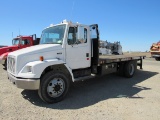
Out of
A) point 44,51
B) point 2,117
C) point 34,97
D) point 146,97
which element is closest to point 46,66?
point 44,51

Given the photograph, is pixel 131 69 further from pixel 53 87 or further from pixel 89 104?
pixel 53 87

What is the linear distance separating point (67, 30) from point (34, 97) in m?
2.58

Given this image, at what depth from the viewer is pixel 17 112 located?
514cm

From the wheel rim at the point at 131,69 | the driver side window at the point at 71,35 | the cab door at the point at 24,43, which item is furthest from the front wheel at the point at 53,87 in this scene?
the cab door at the point at 24,43

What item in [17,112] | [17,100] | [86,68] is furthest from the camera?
[86,68]

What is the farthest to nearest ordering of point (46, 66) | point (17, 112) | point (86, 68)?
point (86, 68)
point (46, 66)
point (17, 112)

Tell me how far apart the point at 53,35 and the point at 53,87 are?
78.6 inches

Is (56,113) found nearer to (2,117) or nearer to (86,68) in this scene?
(2,117)

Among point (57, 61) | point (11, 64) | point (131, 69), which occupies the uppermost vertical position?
point (57, 61)

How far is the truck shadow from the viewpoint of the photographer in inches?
232

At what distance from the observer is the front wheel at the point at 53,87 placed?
225 inches

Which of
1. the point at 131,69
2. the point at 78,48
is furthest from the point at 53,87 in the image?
the point at 131,69

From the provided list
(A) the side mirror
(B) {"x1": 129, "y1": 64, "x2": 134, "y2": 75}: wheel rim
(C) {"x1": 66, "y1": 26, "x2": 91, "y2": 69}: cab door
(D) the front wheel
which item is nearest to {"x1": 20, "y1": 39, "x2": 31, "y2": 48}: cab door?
(B) {"x1": 129, "y1": 64, "x2": 134, "y2": 75}: wheel rim

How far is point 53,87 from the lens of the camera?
19.4 feet
